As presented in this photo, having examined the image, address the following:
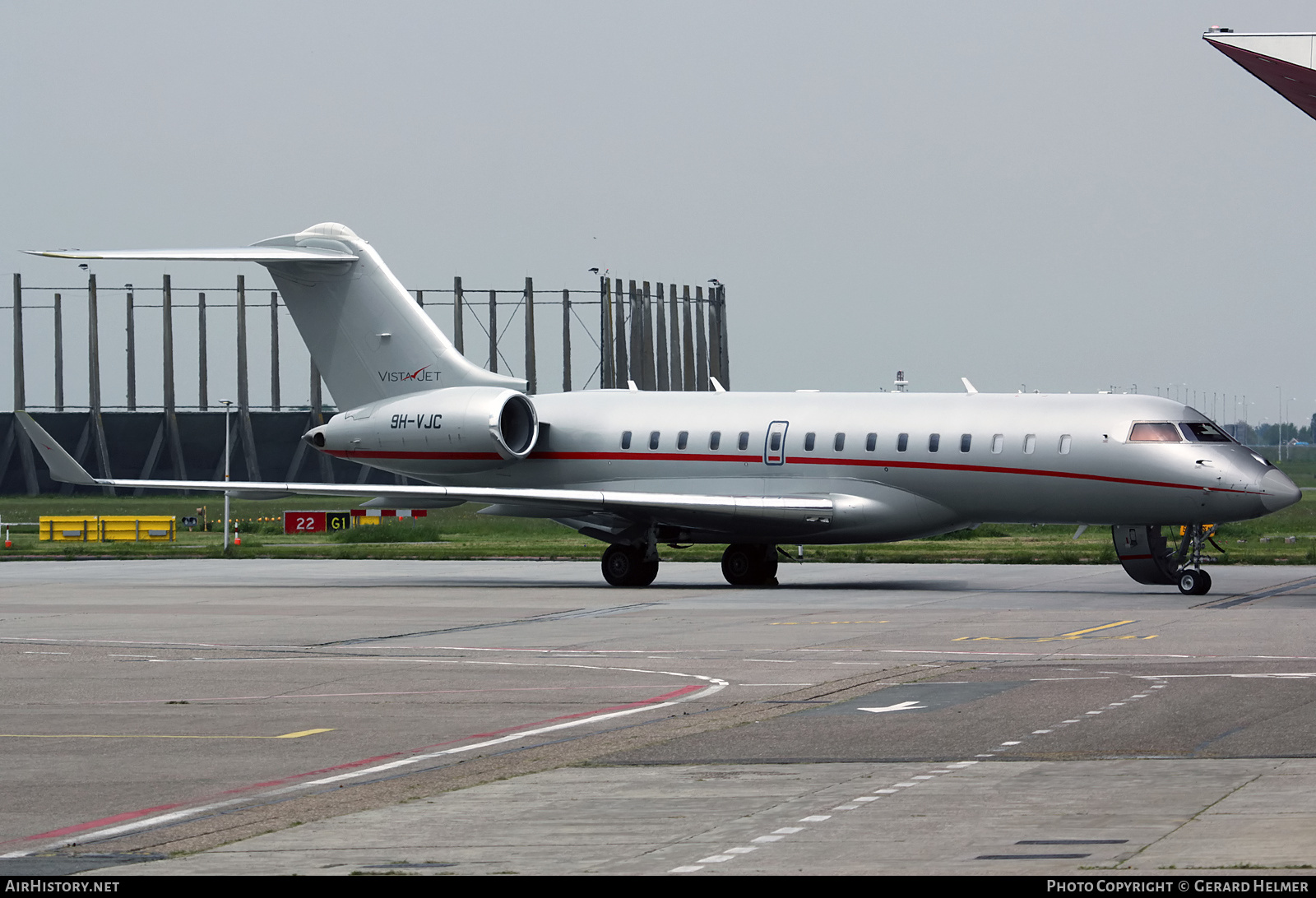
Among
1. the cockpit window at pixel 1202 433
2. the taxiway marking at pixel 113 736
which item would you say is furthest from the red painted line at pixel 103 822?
the cockpit window at pixel 1202 433

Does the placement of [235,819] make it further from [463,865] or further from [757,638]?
[757,638]

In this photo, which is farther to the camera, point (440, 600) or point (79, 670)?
point (440, 600)

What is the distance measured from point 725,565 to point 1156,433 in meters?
9.74

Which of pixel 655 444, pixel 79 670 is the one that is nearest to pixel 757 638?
pixel 79 670

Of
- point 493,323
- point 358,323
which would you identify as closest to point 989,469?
point 358,323

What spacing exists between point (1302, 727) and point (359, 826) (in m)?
8.11

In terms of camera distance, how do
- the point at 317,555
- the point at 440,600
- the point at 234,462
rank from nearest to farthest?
the point at 440,600 < the point at 317,555 < the point at 234,462

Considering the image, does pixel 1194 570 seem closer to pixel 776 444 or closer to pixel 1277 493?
pixel 1277 493

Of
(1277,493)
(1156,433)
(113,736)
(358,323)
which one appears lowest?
(113,736)

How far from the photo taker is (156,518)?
6119cm

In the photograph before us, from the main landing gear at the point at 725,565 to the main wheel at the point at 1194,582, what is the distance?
8.77m

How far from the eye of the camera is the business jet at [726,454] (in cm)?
3259

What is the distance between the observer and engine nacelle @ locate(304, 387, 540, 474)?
3794 centimetres

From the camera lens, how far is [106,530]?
6059 cm
